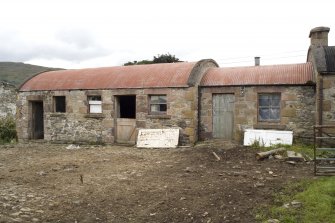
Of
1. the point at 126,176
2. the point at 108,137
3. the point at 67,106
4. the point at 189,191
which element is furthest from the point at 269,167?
the point at 67,106

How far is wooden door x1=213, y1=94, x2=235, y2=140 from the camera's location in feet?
50.5

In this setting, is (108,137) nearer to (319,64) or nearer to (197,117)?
(197,117)

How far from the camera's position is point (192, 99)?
15219 millimetres

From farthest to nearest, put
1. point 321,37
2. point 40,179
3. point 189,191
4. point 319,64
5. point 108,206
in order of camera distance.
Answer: point 321,37 → point 319,64 → point 40,179 → point 189,191 → point 108,206

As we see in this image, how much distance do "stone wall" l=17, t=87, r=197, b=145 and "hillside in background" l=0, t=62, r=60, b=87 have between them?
115 feet

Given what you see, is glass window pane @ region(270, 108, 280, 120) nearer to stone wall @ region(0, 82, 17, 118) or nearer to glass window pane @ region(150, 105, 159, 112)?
glass window pane @ region(150, 105, 159, 112)

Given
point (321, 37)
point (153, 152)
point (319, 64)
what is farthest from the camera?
point (321, 37)

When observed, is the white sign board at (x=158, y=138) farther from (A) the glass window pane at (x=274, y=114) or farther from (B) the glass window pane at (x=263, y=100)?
(A) the glass window pane at (x=274, y=114)

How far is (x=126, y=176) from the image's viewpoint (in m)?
9.68

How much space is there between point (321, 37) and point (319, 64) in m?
2.56

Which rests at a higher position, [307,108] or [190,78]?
[190,78]

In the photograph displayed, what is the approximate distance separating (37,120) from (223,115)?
39.7 ft

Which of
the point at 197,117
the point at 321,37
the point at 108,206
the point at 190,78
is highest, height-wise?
the point at 321,37

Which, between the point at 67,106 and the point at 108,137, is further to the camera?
the point at 67,106
